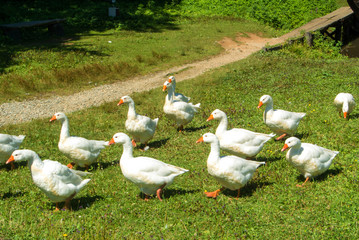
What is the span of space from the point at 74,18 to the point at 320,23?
1503 centimetres

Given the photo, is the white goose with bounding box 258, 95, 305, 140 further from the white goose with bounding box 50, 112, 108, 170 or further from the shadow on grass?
the white goose with bounding box 50, 112, 108, 170

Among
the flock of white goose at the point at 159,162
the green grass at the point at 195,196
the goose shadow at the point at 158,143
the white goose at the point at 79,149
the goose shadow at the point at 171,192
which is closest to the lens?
the green grass at the point at 195,196

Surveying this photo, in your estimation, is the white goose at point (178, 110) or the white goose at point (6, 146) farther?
the white goose at point (178, 110)

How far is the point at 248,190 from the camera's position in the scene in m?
7.03

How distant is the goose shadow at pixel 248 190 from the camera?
691cm

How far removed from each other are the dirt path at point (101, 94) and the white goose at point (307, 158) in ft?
27.0

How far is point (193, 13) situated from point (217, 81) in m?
15.4

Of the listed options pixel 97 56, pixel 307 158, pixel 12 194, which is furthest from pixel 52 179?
pixel 97 56

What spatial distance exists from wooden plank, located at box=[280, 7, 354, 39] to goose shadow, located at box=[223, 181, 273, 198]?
1432cm

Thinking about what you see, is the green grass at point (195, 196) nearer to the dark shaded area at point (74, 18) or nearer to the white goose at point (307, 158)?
the white goose at point (307, 158)

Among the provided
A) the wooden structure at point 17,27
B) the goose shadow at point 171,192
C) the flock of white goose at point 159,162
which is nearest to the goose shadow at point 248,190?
the flock of white goose at point 159,162

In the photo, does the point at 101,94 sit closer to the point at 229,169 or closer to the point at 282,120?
the point at 282,120

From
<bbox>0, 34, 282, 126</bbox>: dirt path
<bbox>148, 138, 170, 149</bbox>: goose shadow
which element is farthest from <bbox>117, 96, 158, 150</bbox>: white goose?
<bbox>0, 34, 282, 126</bbox>: dirt path

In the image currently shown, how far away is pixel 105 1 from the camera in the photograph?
1218 inches
